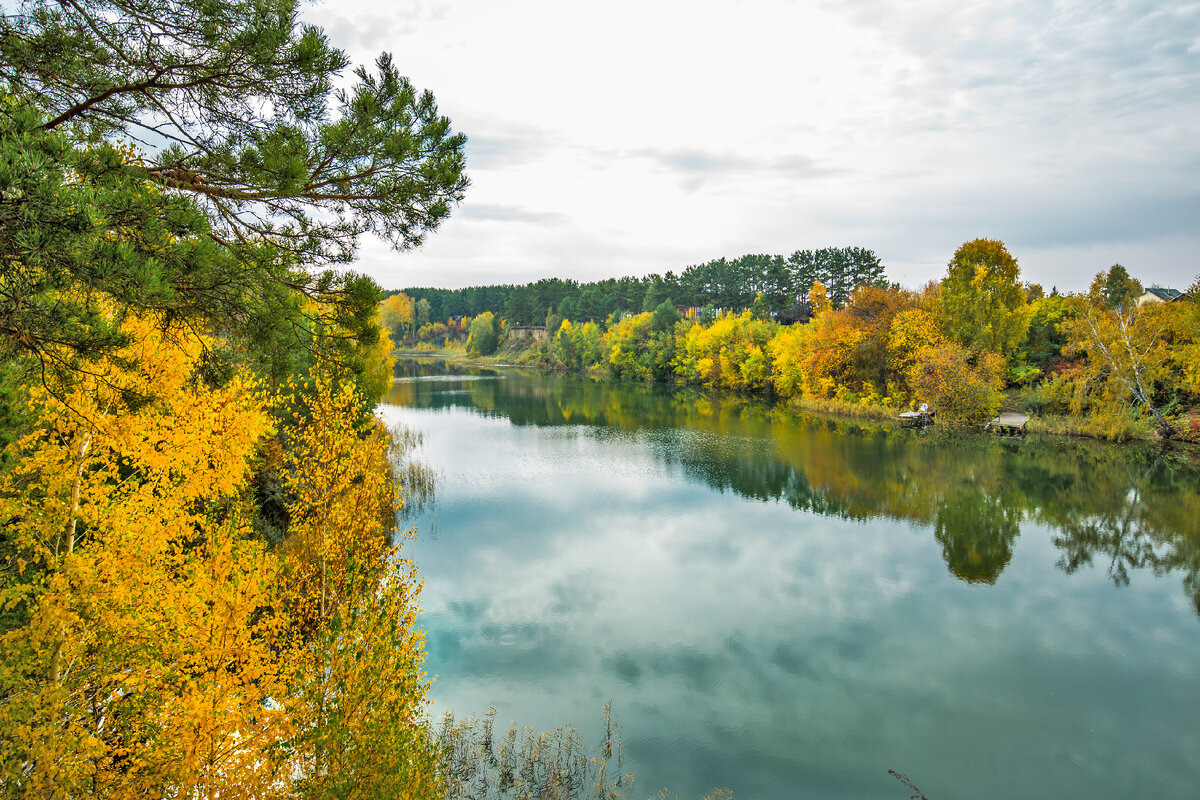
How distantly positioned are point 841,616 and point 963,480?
15.2 meters

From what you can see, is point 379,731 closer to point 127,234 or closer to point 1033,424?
point 127,234

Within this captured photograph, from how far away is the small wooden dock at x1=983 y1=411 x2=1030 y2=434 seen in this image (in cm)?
3562

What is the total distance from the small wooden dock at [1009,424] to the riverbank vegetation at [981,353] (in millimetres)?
666

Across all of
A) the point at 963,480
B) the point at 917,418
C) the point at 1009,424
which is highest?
the point at 1009,424

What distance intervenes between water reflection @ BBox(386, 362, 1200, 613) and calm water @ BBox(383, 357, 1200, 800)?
161 millimetres

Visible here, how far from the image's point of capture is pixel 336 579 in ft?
35.1

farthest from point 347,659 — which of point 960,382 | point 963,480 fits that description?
point 960,382

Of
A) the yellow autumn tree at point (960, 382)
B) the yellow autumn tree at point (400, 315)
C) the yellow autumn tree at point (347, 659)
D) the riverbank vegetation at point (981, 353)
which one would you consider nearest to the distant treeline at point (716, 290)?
the riverbank vegetation at point (981, 353)

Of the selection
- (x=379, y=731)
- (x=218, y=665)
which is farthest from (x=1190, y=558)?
(x=218, y=665)

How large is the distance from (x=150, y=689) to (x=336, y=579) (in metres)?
4.00

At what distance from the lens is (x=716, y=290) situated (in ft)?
279

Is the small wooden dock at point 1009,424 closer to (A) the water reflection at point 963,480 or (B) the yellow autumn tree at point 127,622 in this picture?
(A) the water reflection at point 963,480

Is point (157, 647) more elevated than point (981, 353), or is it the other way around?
point (981, 353)

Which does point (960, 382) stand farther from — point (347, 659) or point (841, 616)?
point (347, 659)
